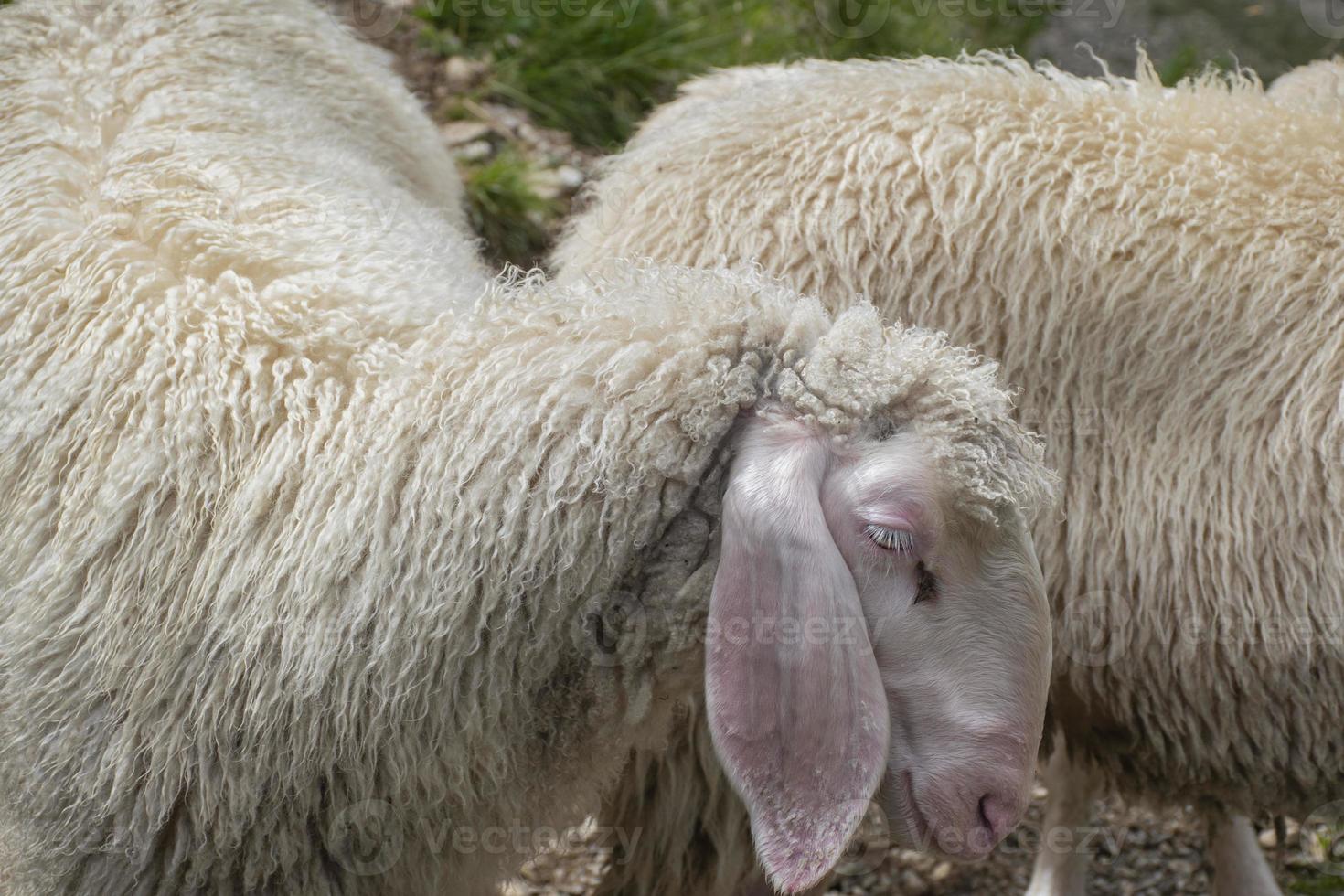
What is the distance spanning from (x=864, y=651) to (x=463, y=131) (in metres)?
3.40

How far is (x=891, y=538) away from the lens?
185 centimetres

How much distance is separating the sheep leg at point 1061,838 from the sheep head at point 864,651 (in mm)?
1423

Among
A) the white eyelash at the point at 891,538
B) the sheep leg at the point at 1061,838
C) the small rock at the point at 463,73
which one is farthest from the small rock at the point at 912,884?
the small rock at the point at 463,73

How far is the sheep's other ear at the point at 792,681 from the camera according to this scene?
1.77 meters

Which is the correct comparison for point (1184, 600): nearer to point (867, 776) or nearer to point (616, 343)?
point (867, 776)

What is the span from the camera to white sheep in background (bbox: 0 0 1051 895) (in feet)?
6.05

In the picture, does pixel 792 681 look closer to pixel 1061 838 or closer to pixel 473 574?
pixel 473 574

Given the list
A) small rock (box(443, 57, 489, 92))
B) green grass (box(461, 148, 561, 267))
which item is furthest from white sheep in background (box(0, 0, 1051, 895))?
small rock (box(443, 57, 489, 92))

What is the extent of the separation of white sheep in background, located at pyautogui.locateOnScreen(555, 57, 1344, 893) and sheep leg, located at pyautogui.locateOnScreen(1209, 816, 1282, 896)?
708 millimetres

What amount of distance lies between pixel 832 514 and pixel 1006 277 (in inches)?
37.8

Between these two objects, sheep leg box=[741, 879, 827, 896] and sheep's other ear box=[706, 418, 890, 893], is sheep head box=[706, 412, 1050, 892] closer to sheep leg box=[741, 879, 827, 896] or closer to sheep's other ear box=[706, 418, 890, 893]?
sheep's other ear box=[706, 418, 890, 893]

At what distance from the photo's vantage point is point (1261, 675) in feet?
8.45

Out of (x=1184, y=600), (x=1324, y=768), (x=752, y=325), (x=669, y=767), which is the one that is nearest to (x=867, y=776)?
(x=752, y=325)

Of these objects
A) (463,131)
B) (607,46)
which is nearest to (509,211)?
(463,131)
